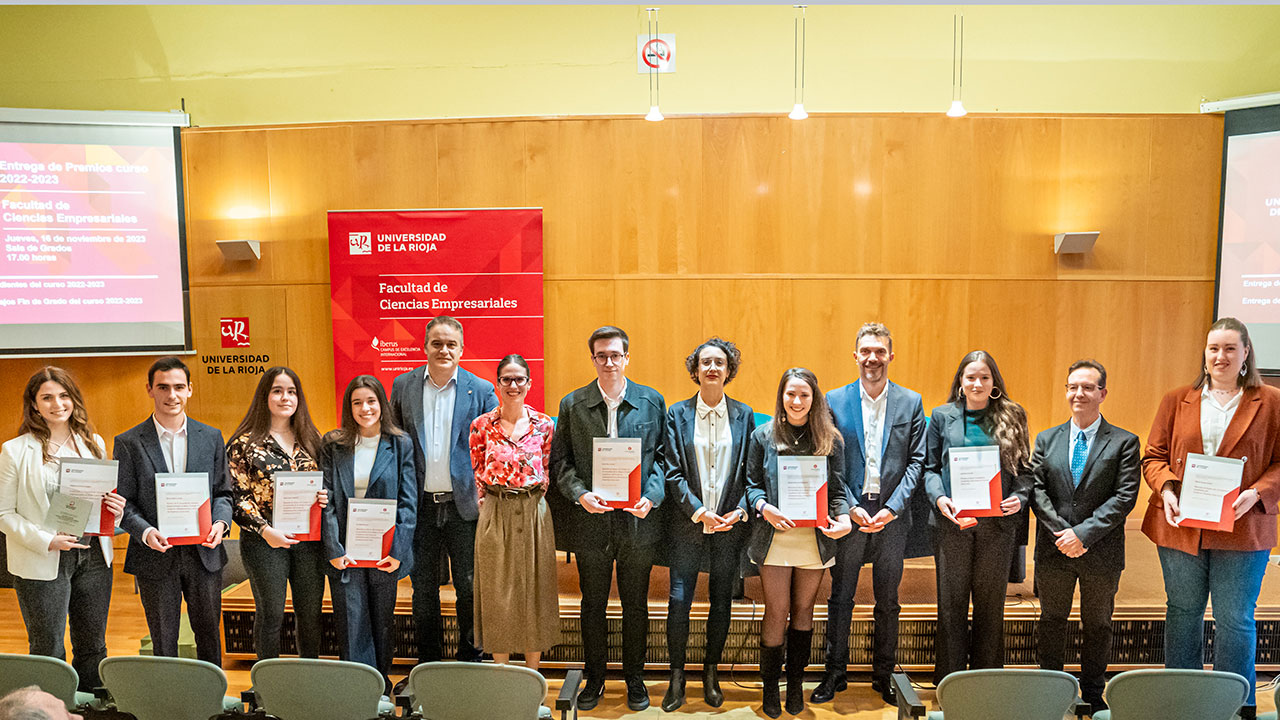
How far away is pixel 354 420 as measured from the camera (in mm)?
2965

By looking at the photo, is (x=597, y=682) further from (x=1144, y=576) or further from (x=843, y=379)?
(x=1144, y=576)

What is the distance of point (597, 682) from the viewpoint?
3277mm

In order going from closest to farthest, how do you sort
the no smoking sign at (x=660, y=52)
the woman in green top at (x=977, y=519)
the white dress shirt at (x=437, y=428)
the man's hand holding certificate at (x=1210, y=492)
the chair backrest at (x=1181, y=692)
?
the chair backrest at (x=1181, y=692)
the man's hand holding certificate at (x=1210, y=492)
the woman in green top at (x=977, y=519)
the white dress shirt at (x=437, y=428)
the no smoking sign at (x=660, y=52)

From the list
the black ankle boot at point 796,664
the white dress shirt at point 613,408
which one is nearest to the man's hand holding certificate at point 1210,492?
the black ankle boot at point 796,664

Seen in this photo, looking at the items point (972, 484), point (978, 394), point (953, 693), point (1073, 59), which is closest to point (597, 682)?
point (953, 693)

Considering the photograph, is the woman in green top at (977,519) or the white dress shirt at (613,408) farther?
the white dress shirt at (613,408)

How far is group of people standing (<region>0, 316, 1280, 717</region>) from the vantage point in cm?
291

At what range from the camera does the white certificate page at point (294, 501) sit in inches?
112

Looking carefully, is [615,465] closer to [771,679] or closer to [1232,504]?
[771,679]

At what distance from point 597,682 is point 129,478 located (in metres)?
2.17

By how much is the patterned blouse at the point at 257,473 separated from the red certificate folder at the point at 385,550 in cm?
40

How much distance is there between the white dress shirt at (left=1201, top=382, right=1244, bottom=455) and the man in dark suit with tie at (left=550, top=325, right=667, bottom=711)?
2.24m

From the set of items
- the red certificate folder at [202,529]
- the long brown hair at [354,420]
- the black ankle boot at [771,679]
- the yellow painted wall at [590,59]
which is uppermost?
the yellow painted wall at [590,59]

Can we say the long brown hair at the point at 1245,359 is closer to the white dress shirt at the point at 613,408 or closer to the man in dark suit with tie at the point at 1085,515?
the man in dark suit with tie at the point at 1085,515
